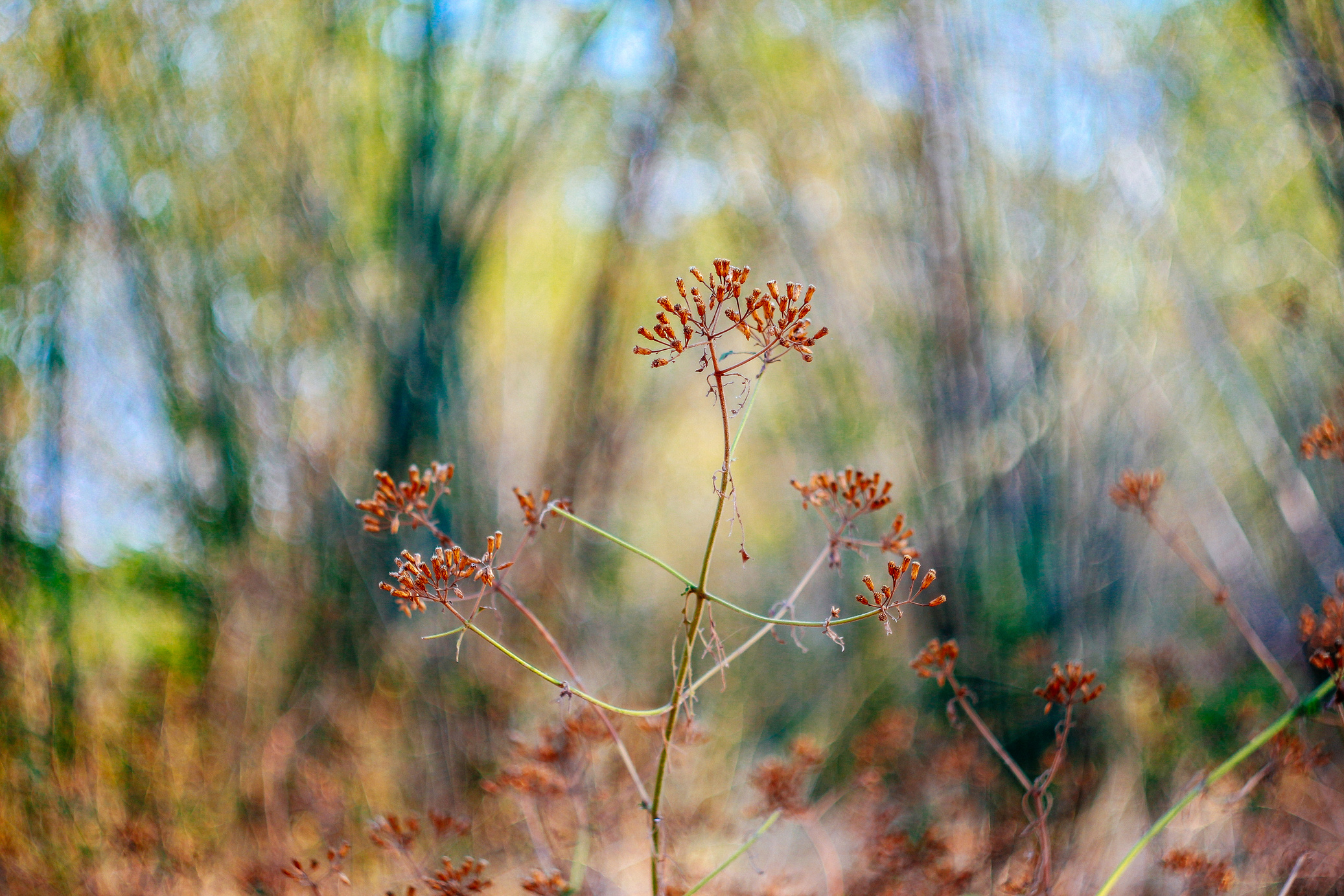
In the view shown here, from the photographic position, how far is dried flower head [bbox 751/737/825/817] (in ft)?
5.45

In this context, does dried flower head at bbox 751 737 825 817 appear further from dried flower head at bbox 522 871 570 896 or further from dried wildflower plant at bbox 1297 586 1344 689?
dried wildflower plant at bbox 1297 586 1344 689

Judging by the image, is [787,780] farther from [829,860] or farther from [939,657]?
[939,657]

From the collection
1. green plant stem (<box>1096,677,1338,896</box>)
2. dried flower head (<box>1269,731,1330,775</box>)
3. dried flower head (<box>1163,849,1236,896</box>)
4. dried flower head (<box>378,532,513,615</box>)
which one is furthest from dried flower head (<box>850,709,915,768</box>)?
dried flower head (<box>378,532,513,615</box>)

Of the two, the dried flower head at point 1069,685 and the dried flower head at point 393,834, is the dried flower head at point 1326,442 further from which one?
the dried flower head at point 393,834

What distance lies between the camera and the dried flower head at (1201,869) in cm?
144

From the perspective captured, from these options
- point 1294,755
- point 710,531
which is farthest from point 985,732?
point 1294,755

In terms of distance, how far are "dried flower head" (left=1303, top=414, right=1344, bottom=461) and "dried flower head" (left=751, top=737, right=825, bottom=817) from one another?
43.4 inches

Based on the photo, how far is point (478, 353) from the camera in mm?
3246

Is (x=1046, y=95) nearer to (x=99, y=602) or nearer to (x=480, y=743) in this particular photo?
(x=480, y=743)

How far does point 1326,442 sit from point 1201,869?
829mm

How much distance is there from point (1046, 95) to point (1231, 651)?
6.34 ft

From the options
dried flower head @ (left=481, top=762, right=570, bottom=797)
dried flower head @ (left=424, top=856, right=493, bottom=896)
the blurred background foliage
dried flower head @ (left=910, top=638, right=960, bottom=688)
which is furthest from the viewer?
the blurred background foliage

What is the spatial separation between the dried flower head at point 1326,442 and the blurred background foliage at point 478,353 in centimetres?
89

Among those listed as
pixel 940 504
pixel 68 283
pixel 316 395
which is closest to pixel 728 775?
pixel 940 504
